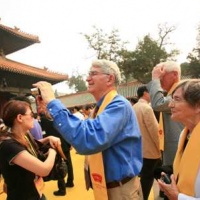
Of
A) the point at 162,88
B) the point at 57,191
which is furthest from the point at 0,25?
the point at 162,88

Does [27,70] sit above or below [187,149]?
above

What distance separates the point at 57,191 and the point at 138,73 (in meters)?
33.5

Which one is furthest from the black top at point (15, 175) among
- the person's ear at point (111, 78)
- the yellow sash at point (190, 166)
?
the yellow sash at point (190, 166)

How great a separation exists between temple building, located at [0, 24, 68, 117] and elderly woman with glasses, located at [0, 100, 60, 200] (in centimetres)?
1185

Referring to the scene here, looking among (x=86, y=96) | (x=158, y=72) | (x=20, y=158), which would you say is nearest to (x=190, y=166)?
(x=20, y=158)

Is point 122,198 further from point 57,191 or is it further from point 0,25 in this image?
point 0,25

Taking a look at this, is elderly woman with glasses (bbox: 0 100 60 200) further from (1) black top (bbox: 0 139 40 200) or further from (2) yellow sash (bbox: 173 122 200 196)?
(2) yellow sash (bbox: 173 122 200 196)

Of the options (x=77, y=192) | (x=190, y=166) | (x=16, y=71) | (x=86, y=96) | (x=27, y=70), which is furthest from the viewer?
(x=86, y=96)

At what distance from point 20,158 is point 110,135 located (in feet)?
2.02

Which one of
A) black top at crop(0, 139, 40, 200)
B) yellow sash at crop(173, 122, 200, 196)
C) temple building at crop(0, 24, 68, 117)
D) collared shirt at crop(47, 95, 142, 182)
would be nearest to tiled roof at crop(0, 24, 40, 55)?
temple building at crop(0, 24, 68, 117)

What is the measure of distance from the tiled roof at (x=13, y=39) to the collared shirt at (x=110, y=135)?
1501 centimetres

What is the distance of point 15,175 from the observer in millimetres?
2201

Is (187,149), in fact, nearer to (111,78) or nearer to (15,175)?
(111,78)

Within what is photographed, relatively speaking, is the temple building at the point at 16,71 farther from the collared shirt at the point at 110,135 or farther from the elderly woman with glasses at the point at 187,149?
the elderly woman with glasses at the point at 187,149
